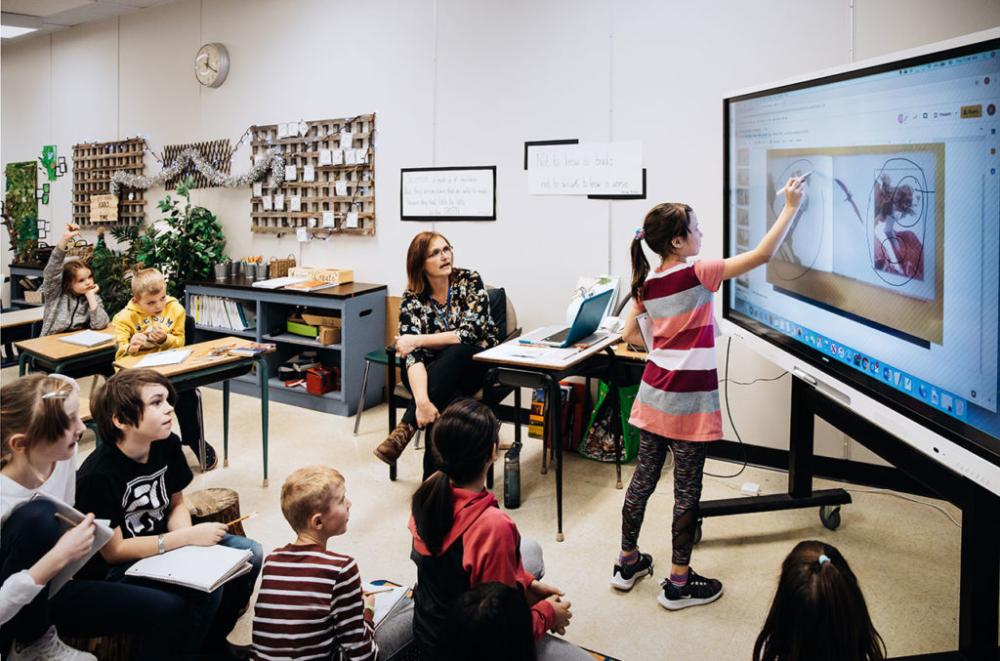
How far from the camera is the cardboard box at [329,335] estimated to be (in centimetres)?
468

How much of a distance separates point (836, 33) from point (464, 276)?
1977mm

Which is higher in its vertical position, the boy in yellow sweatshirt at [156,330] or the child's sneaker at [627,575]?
the boy in yellow sweatshirt at [156,330]

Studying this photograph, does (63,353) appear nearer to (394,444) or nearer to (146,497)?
(394,444)

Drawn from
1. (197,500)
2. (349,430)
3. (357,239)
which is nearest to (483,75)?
(357,239)

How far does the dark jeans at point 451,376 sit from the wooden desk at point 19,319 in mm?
2708

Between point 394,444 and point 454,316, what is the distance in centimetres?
65

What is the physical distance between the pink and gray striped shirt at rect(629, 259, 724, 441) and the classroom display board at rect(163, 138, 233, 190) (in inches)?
163

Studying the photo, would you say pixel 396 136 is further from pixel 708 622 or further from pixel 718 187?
pixel 708 622

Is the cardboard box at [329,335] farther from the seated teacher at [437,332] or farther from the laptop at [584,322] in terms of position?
the laptop at [584,322]

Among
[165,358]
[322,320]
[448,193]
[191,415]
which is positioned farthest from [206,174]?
[165,358]

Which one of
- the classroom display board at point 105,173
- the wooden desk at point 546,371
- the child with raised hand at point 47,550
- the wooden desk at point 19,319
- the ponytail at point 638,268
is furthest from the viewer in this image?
the classroom display board at point 105,173

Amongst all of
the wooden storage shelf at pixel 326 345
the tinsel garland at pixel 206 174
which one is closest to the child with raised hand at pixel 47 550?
the wooden storage shelf at pixel 326 345

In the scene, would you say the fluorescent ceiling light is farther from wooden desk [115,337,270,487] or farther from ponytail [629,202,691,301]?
ponytail [629,202,691,301]

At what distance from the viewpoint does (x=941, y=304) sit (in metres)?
1.78
